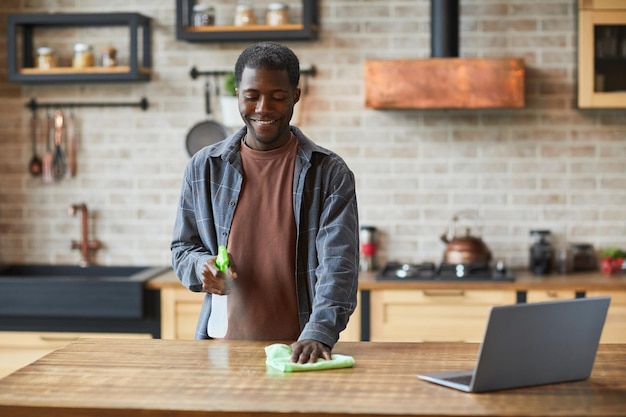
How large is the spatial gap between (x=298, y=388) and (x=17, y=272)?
328 centimetres

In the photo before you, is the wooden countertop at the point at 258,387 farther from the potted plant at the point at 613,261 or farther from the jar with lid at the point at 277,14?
the jar with lid at the point at 277,14

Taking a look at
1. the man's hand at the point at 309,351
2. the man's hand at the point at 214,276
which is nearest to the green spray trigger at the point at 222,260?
the man's hand at the point at 214,276

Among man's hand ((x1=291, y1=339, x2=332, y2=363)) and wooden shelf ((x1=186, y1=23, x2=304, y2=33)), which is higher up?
wooden shelf ((x1=186, y1=23, x2=304, y2=33))

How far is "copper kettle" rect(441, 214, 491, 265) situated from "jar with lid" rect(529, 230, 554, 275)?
21 centimetres

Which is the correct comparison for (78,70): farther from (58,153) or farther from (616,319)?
(616,319)

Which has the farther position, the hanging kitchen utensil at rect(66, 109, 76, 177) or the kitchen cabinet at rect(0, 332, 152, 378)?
the hanging kitchen utensil at rect(66, 109, 76, 177)

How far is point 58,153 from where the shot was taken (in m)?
4.98

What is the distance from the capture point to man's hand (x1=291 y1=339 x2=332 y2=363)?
229 cm

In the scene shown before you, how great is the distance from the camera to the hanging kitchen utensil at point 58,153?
4.95m

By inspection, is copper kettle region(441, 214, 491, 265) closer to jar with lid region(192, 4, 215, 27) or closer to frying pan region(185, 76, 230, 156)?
frying pan region(185, 76, 230, 156)

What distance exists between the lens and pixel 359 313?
4.33m


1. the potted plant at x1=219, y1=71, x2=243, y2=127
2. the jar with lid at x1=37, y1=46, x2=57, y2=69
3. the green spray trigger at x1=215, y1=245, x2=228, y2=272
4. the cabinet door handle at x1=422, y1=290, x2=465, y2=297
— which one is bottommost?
the cabinet door handle at x1=422, y1=290, x2=465, y2=297

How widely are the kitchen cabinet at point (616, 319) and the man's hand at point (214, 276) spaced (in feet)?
7.28

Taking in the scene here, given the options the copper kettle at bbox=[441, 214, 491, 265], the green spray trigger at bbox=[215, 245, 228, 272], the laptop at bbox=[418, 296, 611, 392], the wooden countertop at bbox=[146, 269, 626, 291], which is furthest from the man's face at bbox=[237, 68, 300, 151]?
the copper kettle at bbox=[441, 214, 491, 265]
